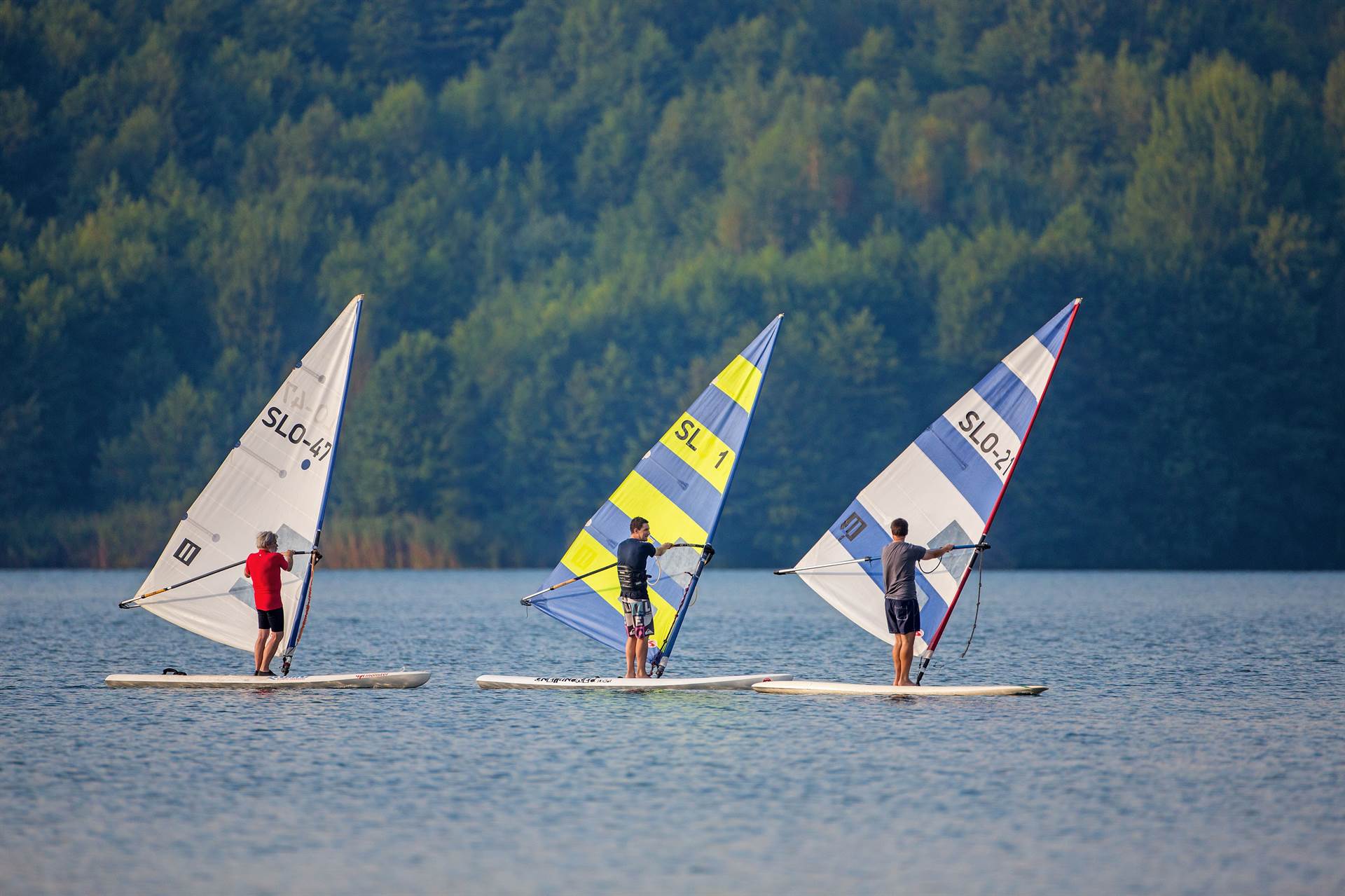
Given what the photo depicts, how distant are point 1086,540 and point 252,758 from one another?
63828 mm

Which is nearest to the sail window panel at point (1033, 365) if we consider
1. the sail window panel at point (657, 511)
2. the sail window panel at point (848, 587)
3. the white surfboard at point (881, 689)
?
the sail window panel at point (848, 587)

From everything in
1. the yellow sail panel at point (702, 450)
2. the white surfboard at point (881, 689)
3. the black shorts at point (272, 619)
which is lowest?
the white surfboard at point (881, 689)

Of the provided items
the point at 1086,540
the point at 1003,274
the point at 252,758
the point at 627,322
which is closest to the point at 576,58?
the point at 627,322

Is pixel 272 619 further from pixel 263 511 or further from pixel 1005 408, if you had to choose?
pixel 1005 408

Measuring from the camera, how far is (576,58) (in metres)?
114

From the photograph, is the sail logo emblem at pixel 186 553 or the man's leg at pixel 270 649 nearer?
the man's leg at pixel 270 649

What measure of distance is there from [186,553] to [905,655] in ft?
28.2

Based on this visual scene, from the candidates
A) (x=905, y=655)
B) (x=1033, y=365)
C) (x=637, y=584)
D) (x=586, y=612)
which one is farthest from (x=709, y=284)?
(x=905, y=655)

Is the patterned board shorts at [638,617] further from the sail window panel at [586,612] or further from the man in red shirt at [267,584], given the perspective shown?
the man in red shirt at [267,584]

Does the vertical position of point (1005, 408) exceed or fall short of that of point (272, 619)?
it exceeds it

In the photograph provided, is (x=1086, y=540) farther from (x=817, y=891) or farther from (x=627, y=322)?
(x=817, y=891)

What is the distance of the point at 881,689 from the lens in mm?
23406

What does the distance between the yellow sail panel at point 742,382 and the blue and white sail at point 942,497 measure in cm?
189

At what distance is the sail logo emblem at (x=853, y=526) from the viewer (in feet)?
77.7
